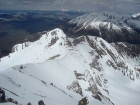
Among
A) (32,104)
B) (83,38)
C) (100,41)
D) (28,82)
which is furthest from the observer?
(100,41)

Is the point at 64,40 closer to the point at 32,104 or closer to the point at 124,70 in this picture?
the point at 124,70

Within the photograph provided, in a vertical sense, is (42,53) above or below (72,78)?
below

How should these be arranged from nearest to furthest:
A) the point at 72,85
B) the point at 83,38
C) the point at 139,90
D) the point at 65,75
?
1. the point at 72,85
2. the point at 65,75
3. the point at 139,90
4. the point at 83,38

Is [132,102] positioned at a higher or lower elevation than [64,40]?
lower

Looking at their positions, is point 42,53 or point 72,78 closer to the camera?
point 72,78

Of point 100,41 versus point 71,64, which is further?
point 100,41

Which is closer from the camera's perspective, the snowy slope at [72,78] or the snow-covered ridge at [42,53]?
the snowy slope at [72,78]

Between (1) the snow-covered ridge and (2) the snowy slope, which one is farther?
(1) the snow-covered ridge

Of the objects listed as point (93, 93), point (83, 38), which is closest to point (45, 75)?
point (93, 93)
